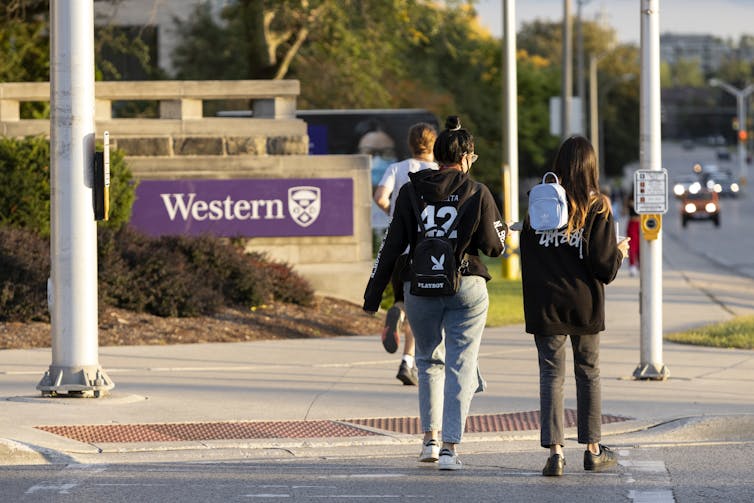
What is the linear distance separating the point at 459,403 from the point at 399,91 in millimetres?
32436

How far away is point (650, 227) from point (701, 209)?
143 feet

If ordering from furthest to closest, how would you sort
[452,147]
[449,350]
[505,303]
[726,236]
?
[726,236] < [505,303] < [452,147] < [449,350]

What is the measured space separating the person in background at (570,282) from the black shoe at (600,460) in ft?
0.46

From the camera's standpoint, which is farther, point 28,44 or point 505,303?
point 28,44

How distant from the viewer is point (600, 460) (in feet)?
26.6

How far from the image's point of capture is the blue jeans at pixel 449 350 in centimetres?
809

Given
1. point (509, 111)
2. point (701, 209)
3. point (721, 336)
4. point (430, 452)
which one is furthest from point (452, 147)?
point (701, 209)

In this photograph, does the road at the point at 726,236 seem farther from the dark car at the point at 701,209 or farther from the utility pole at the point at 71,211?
the utility pole at the point at 71,211


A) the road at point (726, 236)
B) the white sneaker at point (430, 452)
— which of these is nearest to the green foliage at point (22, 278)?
the white sneaker at point (430, 452)

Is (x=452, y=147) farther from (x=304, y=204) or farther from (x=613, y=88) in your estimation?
(x=613, y=88)

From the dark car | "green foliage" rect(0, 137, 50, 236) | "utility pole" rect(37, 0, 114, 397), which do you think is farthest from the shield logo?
the dark car

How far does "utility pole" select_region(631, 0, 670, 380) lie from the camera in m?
11.4

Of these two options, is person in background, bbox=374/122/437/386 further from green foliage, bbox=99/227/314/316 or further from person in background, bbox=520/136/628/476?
green foliage, bbox=99/227/314/316

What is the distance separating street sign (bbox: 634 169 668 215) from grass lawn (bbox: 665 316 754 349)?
298 cm
